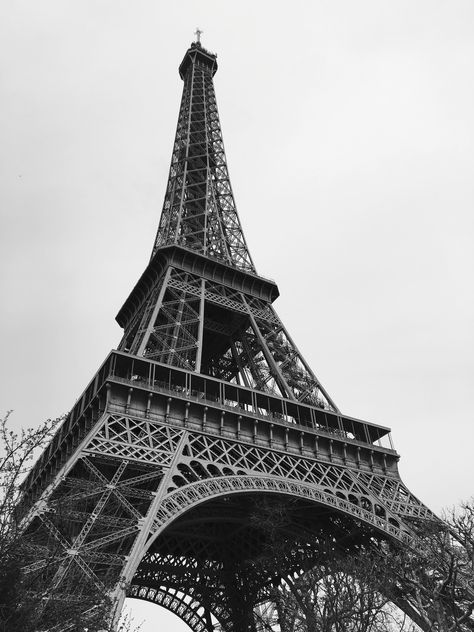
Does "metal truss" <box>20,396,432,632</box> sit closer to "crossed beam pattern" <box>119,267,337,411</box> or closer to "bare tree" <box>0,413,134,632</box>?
"bare tree" <box>0,413,134,632</box>

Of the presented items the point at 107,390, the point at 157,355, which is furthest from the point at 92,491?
the point at 157,355

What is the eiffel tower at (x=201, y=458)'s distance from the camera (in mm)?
18969

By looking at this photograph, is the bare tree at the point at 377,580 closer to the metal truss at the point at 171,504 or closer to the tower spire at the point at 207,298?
the metal truss at the point at 171,504

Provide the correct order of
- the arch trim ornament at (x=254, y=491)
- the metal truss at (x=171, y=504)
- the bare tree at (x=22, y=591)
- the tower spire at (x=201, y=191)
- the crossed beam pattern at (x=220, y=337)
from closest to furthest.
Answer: the bare tree at (x=22, y=591) < the metal truss at (x=171, y=504) < the arch trim ornament at (x=254, y=491) < the crossed beam pattern at (x=220, y=337) < the tower spire at (x=201, y=191)

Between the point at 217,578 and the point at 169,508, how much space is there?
15.2m

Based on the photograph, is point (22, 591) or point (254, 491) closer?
point (22, 591)

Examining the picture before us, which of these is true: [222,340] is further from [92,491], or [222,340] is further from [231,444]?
[92,491]

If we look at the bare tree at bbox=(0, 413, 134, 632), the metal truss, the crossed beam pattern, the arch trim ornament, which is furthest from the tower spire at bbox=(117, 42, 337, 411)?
the bare tree at bbox=(0, 413, 134, 632)

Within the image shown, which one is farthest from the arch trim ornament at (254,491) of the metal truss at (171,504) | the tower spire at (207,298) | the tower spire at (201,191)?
the tower spire at (201,191)

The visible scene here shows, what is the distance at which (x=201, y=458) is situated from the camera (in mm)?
23500

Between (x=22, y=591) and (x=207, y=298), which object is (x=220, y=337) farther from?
(x=22, y=591)

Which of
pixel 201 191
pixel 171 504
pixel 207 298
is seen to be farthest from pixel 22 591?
→ pixel 201 191

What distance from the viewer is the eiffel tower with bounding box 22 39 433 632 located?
1897 centimetres

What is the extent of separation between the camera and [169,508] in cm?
2009
